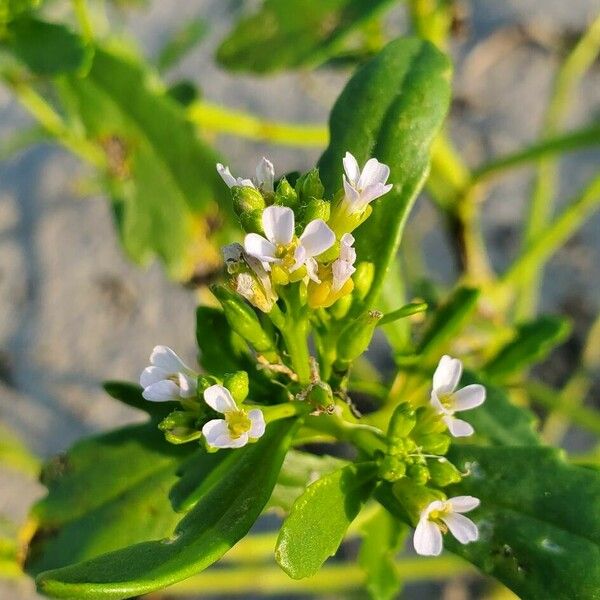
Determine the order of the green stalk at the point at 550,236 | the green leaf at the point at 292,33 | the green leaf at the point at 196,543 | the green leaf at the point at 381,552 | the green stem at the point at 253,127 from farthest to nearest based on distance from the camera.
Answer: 1. the green stem at the point at 253,127
2. the green stalk at the point at 550,236
3. the green leaf at the point at 292,33
4. the green leaf at the point at 381,552
5. the green leaf at the point at 196,543

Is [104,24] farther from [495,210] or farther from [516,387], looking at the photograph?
[516,387]

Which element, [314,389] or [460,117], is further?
[460,117]

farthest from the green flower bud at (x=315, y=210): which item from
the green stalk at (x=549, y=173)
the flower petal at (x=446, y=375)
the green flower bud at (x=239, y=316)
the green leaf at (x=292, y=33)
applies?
the green stalk at (x=549, y=173)

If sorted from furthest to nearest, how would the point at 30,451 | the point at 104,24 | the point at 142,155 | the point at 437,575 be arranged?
the point at 104,24, the point at 30,451, the point at 437,575, the point at 142,155

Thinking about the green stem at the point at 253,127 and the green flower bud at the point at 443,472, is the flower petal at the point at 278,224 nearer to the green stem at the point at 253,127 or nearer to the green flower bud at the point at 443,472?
the green flower bud at the point at 443,472

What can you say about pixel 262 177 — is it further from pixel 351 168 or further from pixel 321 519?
pixel 321 519

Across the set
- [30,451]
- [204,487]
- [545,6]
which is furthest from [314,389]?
[545,6]
